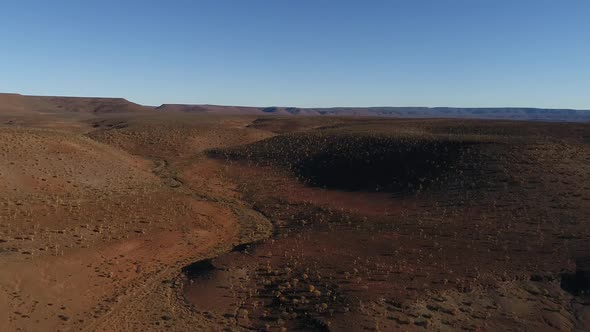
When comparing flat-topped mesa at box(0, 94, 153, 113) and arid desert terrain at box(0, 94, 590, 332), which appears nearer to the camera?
arid desert terrain at box(0, 94, 590, 332)

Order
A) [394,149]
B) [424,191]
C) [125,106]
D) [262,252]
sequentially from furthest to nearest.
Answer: [125,106] < [394,149] < [424,191] < [262,252]

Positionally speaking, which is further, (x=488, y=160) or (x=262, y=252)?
(x=488, y=160)

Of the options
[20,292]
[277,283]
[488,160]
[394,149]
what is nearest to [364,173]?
[394,149]

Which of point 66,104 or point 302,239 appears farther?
point 66,104

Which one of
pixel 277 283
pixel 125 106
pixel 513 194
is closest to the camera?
pixel 277 283

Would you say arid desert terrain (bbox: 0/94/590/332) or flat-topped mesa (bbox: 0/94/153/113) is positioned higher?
flat-topped mesa (bbox: 0/94/153/113)

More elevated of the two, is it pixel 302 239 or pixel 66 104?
pixel 66 104

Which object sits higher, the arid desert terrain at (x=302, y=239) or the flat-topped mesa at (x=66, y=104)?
the flat-topped mesa at (x=66, y=104)

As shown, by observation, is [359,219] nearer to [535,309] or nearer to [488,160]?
[535,309]
